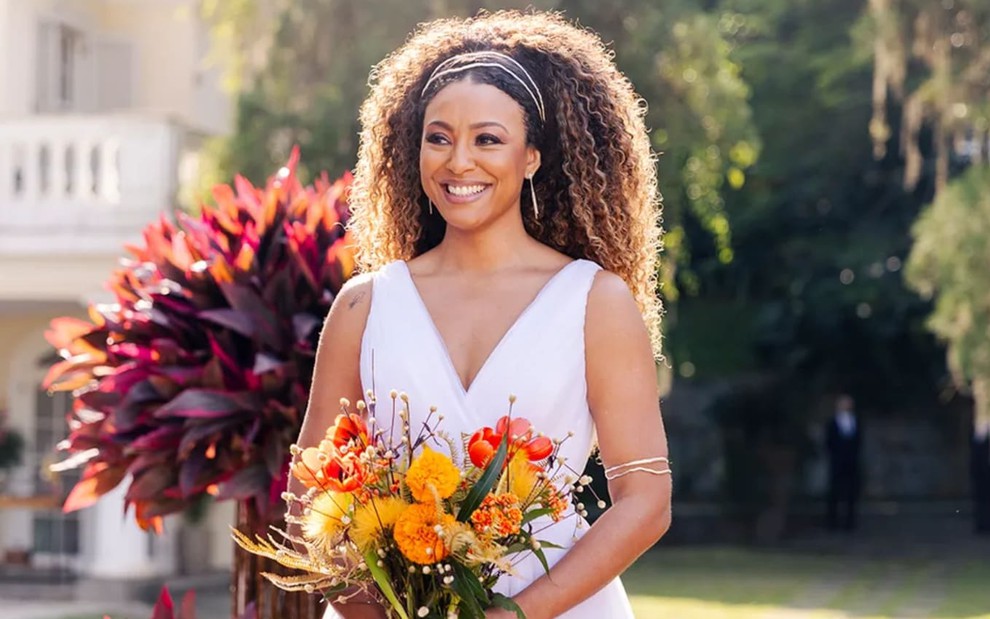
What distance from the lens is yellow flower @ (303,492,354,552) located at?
10.6 feet

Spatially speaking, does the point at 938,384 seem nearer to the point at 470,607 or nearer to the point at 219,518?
the point at 219,518

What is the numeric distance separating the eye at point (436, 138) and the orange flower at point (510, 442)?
1.93 feet

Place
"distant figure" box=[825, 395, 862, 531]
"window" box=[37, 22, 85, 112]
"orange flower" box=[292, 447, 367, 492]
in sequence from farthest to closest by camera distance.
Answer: "distant figure" box=[825, 395, 862, 531] < "window" box=[37, 22, 85, 112] < "orange flower" box=[292, 447, 367, 492]

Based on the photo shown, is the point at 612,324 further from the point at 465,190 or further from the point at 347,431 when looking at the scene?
the point at 347,431

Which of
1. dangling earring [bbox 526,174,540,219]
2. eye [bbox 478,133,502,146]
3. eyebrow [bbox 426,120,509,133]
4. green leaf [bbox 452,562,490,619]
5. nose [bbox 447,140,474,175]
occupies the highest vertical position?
eyebrow [bbox 426,120,509,133]

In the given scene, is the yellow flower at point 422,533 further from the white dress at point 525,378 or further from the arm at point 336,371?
the arm at point 336,371

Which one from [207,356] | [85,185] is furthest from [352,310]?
[85,185]

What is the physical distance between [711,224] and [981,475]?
704 centimetres

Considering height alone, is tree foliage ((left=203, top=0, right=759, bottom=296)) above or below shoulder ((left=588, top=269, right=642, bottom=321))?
above

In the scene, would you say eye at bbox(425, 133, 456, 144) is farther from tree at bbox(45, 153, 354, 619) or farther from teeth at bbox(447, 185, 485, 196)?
tree at bbox(45, 153, 354, 619)

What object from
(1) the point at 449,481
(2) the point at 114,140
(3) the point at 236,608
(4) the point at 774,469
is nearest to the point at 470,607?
(1) the point at 449,481

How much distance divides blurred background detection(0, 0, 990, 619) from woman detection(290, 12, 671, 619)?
8.11m

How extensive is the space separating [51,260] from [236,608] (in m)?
13.4

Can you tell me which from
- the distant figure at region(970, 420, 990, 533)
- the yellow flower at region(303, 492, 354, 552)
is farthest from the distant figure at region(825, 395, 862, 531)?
the yellow flower at region(303, 492, 354, 552)
